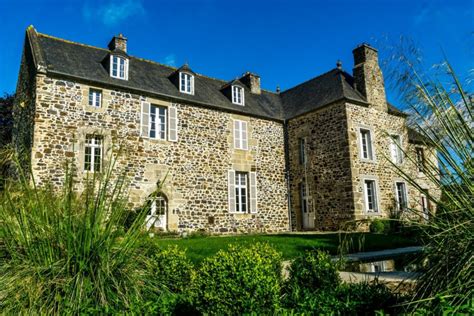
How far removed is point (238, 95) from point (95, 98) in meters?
5.81

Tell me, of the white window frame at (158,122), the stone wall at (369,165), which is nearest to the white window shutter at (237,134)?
the white window frame at (158,122)

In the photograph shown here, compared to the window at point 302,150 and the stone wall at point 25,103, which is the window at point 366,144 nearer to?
the window at point 302,150

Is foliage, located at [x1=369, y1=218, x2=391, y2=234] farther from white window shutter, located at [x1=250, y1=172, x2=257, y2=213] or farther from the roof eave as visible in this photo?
the roof eave

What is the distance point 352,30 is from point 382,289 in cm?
220

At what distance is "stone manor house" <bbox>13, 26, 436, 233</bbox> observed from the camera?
1063 centimetres

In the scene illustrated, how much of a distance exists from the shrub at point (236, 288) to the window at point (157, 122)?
980 cm

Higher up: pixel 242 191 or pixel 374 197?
pixel 242 191

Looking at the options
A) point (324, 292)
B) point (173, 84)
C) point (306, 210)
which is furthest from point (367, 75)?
point (324, 292)

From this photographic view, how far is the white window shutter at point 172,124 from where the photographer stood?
12305 mm

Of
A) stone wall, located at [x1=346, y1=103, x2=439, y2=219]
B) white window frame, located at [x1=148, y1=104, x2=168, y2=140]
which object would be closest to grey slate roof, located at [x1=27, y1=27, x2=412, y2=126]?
white window frame, located at [x1=148, y1=104, x2=168, y2=140]

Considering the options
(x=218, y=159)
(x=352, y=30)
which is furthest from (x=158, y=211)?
(x=352, y=30)

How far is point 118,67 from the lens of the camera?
1192cm

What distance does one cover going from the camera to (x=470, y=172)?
2121 millimetres

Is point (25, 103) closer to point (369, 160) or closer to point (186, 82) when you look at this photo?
point (186, 82)
